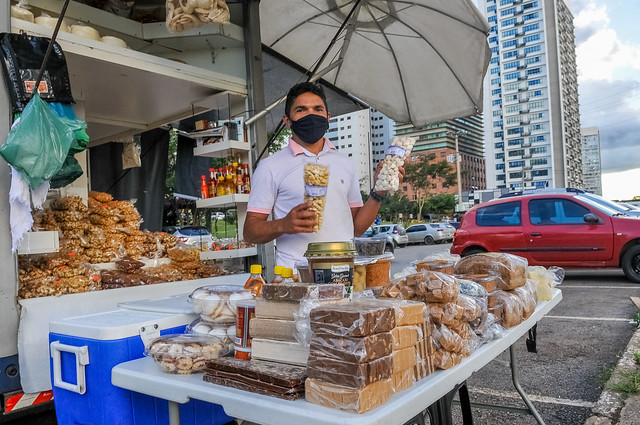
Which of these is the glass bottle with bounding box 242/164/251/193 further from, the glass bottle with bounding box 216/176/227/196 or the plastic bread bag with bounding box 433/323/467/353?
the plastic bread bag with bounding box 433/323/467/353

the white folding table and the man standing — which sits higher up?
the man standing

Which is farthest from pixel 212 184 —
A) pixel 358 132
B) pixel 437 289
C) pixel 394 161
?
pixel 358 132

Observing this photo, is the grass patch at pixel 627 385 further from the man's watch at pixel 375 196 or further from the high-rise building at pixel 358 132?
the man's watch at pixel 375 196

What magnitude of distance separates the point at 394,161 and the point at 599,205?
8740mm

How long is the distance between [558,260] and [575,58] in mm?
141928

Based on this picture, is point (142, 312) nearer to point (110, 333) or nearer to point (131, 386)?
point (110, 333)

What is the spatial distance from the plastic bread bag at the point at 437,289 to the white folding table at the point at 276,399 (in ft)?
0.65

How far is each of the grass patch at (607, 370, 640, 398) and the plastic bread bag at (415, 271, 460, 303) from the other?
2864 millimetres

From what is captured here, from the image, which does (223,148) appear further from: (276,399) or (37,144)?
(276,399)

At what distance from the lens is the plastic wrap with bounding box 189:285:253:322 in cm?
172

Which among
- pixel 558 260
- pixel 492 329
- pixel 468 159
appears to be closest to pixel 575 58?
pixel 468 159

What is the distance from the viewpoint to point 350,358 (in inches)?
43.3

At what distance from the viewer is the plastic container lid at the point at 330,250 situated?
1.56 metres

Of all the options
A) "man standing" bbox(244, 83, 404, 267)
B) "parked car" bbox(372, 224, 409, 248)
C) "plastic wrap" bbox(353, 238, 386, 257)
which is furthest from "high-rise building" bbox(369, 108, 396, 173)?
"parked car" bbox(372, 224, 409, 248)
